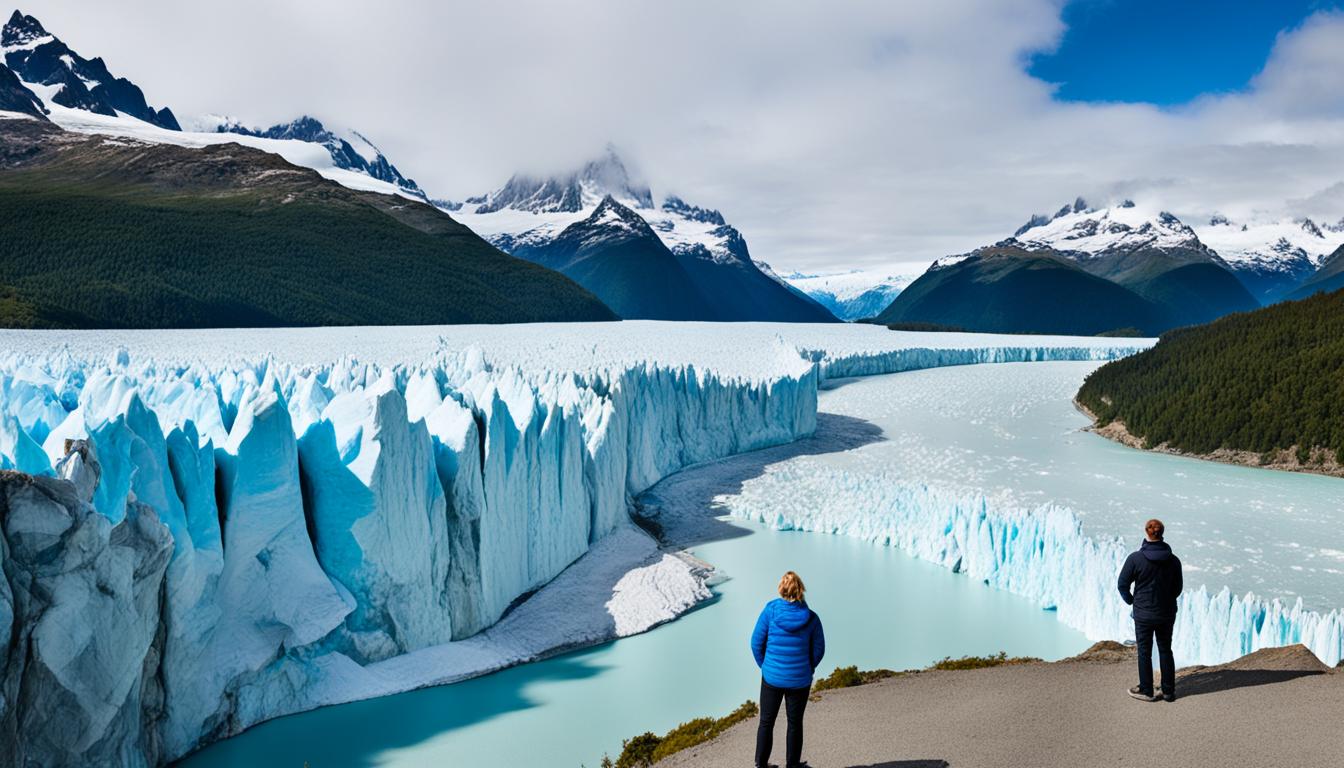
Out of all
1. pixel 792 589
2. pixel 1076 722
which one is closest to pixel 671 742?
pixel 792 589

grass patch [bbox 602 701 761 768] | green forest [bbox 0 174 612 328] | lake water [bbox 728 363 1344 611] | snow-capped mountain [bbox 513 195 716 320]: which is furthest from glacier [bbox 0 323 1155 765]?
snow-capped mountain [bbox 513 195 716 320]

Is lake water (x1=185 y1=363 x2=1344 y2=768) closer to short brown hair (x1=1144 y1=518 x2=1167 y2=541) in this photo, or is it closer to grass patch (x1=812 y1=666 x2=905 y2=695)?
grass patch (x1=812 y1=666 x2=905 y2=695)

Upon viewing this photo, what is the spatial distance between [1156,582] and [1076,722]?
3.90ft

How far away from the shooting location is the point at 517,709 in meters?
9.16

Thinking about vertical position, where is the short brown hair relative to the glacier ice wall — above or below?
above

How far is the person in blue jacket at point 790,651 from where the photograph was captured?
5.13m

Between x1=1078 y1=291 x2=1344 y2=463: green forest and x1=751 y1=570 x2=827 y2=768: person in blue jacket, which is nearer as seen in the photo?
x1=751 y1=570 x2=827 y2=768: person in blue jacket

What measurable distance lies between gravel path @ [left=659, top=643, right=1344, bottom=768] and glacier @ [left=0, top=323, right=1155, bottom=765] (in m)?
4.59

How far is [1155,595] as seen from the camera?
6.10 metres

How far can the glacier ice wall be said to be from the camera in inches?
373

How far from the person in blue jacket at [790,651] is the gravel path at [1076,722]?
705mm

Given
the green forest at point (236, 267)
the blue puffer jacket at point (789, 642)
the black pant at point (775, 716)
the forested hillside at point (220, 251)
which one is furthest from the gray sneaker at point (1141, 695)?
the forested hillside at point (220, 251)

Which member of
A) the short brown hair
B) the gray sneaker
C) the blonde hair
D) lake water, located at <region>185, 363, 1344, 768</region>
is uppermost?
the short brown hair

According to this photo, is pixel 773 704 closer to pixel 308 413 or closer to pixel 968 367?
pixel 308 413
